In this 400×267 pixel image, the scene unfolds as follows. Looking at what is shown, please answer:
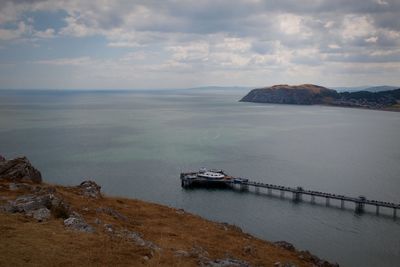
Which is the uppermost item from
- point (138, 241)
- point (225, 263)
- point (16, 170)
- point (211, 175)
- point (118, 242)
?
point (16, 170)

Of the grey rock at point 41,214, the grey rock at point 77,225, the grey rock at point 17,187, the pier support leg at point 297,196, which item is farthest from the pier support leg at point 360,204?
the grey rock at point 41,214

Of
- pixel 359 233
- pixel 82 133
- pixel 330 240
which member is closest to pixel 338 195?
pixel 359 233

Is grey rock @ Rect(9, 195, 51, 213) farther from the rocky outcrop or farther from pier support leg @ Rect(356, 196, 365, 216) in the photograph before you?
pier support leg @ Rect(356, 196, 365, 216)

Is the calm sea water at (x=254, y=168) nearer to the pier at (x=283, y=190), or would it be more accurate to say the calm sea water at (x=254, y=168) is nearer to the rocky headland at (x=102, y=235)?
the pier at (x=283, y=190)

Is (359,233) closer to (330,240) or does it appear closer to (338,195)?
(330,240)

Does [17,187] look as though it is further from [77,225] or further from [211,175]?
[211,175]

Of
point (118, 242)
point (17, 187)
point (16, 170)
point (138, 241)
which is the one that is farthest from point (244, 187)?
point (118, 242)

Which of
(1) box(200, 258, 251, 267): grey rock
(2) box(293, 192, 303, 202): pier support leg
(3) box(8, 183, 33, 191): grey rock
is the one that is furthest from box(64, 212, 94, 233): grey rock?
(2) box(293, 192, 303, 202): pier support leg
